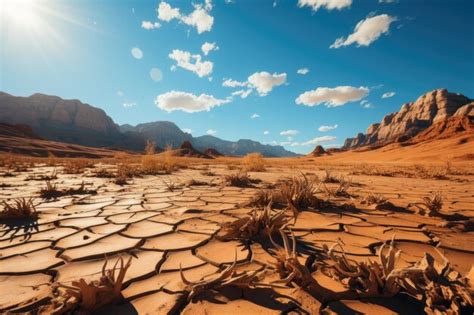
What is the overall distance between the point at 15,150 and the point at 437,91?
100456 millimetres

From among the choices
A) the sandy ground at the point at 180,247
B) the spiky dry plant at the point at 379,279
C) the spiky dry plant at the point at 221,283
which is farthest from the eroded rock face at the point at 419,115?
the spiky dry plant at the point at 221,283

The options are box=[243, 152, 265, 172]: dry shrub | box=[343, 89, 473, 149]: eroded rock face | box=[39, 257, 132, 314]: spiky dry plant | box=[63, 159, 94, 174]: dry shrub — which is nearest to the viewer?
box=[39, 257, 132, 314]: spiky dry plant

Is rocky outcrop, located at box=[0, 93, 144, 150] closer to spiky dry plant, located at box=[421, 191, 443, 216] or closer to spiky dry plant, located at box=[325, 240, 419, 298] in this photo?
spiky dry plant, located at box=[421, 191, 443, 216]

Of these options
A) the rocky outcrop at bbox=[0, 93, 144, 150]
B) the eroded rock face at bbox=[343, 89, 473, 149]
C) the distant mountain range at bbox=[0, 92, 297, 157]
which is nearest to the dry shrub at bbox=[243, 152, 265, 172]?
the eroded rock face at bbox=[343, 89, 473, 149]

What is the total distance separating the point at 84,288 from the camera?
105 centimetres

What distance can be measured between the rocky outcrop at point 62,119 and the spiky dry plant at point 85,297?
89398mm

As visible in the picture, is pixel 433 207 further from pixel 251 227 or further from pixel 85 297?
pixel 85 297

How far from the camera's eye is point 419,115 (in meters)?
79.9

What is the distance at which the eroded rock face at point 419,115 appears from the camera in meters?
68.7

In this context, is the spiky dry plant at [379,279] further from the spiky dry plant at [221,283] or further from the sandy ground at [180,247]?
the spiky dry plant at [221,283]

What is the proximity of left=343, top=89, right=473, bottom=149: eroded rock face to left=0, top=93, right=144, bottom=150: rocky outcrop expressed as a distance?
85011 mm

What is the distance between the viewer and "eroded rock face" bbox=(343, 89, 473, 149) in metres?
68.7

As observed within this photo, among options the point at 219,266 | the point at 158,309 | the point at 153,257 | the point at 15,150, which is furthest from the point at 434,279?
the point at 15,150

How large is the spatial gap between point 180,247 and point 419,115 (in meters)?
98.4
